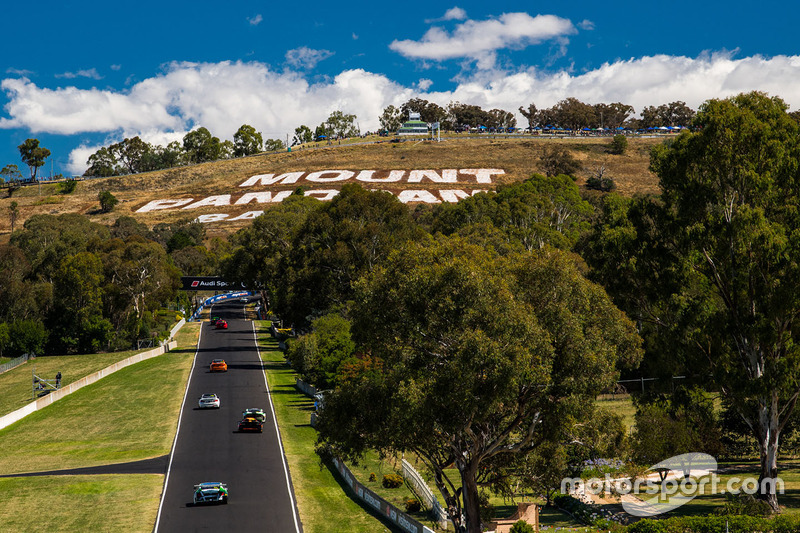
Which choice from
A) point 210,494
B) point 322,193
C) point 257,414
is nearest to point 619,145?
point 322,193

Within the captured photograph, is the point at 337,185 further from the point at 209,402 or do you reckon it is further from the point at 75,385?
the point at 209,402

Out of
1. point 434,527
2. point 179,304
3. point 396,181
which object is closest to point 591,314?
point 434,527

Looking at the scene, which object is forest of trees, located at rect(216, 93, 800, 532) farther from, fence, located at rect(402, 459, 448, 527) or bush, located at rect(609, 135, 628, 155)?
bush, located at rect(609, 135, 628, 155)

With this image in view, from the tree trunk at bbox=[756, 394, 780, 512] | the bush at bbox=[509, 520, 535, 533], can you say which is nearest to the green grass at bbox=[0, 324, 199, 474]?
the bush at bbox=[509, 520, 535, 533]

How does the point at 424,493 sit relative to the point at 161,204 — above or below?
below

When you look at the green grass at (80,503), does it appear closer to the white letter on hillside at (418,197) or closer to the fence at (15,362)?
the fence at (15,362)

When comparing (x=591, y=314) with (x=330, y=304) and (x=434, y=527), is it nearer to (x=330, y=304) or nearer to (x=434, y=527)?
(x=434, y=527)

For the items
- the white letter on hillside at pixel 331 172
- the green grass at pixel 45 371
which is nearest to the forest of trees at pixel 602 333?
the green grass at pixel 45 371
